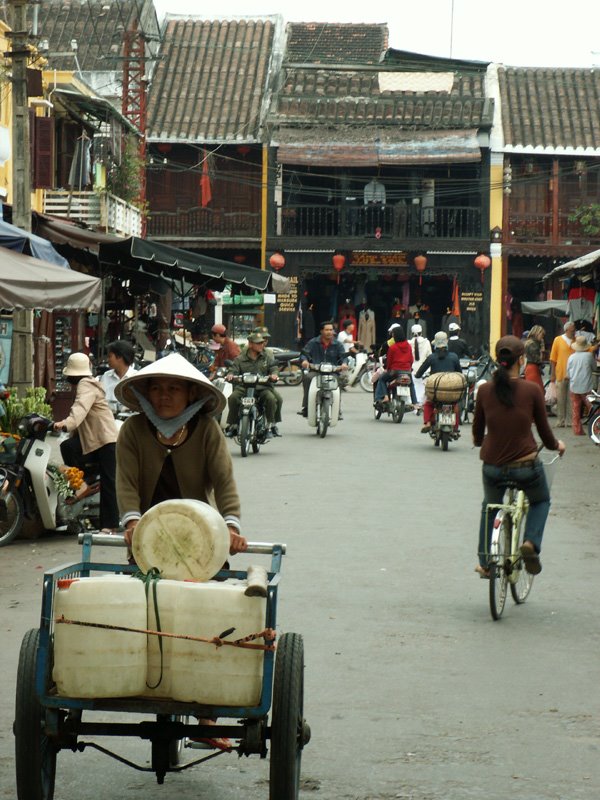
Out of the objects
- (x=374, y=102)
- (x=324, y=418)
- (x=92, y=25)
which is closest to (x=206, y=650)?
(x=324, y=418)

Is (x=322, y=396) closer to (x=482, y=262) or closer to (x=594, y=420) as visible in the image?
(x=594, y=420)

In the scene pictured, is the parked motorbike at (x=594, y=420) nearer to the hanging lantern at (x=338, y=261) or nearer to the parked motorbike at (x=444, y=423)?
the parked motorbike at (x=444, y=423)

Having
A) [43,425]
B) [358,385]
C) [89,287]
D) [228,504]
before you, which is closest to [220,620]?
[228,504]

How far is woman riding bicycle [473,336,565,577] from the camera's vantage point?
809 centimetres

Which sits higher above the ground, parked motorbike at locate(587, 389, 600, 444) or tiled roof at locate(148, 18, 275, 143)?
tiled roof at locate(148, 18, 275, 143)

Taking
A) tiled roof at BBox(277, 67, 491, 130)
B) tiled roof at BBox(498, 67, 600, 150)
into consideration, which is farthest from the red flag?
tiled roof at BBox(498, 67, 600, 150)

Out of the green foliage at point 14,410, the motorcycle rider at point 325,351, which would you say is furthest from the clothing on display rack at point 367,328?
the green foliage at point 14,410

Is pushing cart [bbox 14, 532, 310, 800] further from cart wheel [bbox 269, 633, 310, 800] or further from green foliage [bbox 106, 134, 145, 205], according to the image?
green foliage [bbox 106, 134, 145, 205]

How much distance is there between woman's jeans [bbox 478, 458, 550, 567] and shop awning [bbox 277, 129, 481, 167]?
33.4 m

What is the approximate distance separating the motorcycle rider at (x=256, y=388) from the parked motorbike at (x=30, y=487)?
7.47 metres

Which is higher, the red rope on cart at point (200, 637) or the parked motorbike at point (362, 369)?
the red rope on cart at point (200, 637)

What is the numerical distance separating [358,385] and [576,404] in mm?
15291

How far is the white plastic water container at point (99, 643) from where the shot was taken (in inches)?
161

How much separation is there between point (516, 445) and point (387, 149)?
33.6 metres
